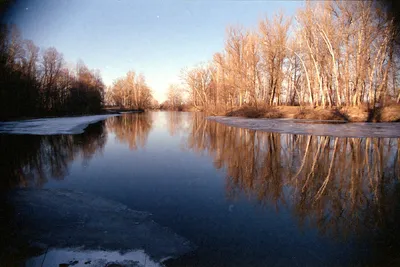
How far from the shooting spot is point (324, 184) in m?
4.04

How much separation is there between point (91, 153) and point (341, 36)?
75.2ft

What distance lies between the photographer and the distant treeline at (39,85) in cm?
2222

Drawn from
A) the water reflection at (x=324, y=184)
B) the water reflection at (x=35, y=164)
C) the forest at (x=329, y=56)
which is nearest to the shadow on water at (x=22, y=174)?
the water reflection at (x=35, y=164)

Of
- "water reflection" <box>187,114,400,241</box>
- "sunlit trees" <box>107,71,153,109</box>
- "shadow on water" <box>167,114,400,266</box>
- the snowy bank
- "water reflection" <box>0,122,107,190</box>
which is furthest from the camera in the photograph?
"sunlit trees" <box>107,71,153,109</box>

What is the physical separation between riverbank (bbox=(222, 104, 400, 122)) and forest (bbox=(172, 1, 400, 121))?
0.71 meters

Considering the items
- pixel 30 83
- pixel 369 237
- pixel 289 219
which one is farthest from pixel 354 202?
pixel 30 83

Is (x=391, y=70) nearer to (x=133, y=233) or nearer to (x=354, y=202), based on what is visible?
(x=354, y=202)

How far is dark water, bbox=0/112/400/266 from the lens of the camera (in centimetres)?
219

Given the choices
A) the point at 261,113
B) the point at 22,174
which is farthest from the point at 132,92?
the point at 22,174

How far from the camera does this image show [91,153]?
7.27 metres

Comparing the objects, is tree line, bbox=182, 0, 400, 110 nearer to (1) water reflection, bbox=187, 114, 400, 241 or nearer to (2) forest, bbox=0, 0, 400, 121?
(2) forest, bbox=0, 0, 400, 121

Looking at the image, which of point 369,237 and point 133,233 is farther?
point 133,233

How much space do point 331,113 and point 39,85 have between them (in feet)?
117

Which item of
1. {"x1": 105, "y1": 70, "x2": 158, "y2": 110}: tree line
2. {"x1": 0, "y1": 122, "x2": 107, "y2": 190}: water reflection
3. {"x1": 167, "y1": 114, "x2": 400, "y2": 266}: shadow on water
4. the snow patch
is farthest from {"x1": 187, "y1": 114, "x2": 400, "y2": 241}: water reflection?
{"x1": 105, "y1": 70, "x2": 158, "y2": 110}: tree line
